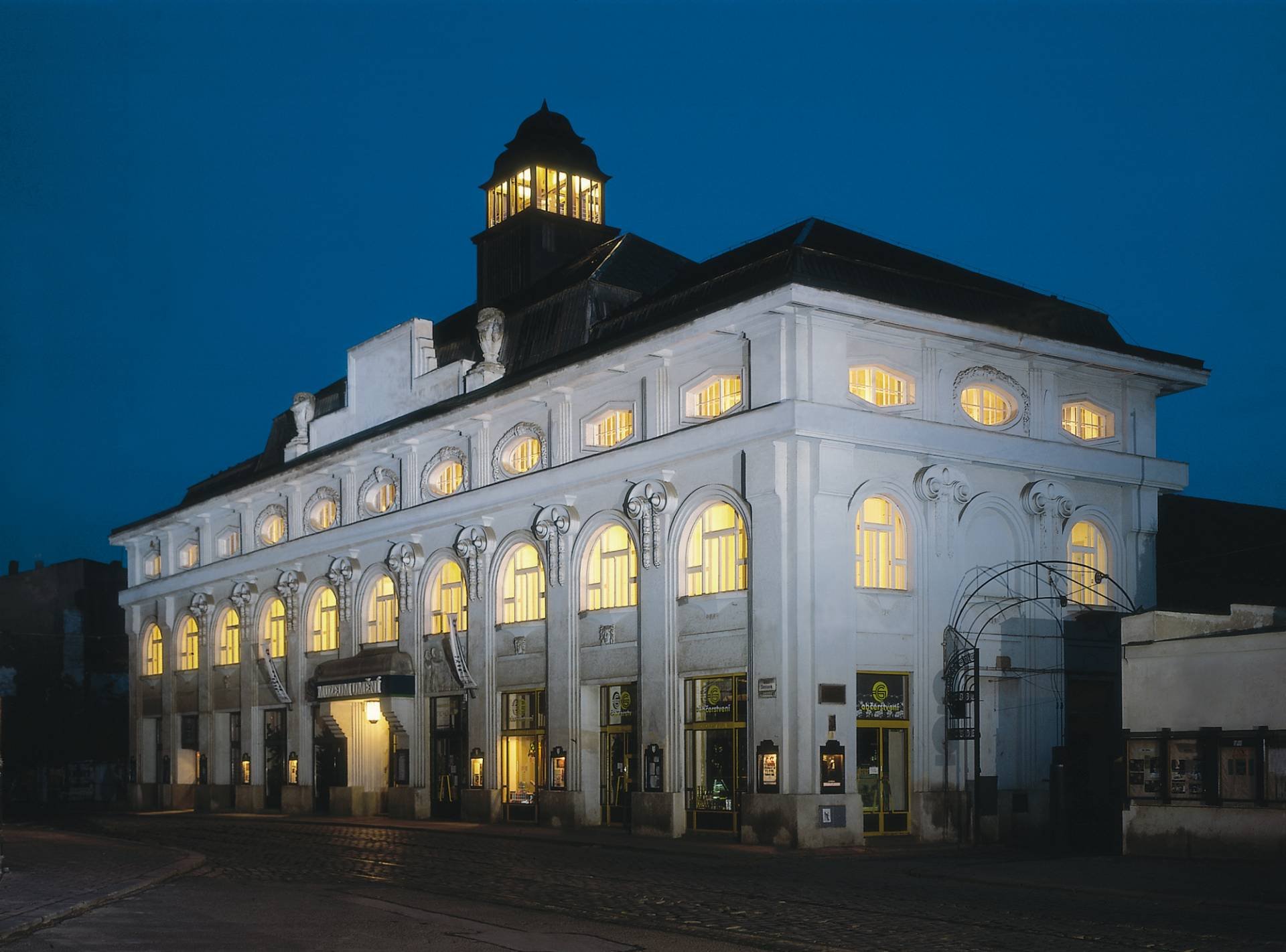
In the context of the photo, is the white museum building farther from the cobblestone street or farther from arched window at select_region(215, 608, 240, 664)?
arched window at select_region(215, 608, 240, 664)

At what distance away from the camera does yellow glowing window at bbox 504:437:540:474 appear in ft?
130

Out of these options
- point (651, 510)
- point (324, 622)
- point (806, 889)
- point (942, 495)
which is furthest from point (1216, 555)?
point (324, 622)

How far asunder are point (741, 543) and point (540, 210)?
21.9 metres

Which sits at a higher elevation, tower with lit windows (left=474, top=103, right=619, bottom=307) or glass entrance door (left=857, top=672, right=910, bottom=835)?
tower with lit windows (left=474, top=103, right=619, bottom=307)

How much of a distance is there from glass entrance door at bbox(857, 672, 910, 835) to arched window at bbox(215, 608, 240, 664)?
29.2 meters

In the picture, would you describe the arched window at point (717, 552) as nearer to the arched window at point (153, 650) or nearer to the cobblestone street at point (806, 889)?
the cobblestone street at point (806, 889)

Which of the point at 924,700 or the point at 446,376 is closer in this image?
the point at 924,700

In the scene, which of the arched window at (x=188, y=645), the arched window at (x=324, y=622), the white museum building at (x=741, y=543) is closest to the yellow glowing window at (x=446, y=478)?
the white museum building at (x=741, y=543)

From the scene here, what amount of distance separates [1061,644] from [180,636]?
36649 millimetres

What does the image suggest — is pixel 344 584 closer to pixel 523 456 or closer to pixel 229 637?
pixel 229 637

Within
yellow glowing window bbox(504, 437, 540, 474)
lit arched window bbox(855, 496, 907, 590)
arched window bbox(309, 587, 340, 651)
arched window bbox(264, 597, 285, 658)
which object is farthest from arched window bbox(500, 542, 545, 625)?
arched window bbox(264, 597, 285, 658)

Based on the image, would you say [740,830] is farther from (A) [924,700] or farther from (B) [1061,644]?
(B) [1061,644]

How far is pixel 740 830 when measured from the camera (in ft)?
104

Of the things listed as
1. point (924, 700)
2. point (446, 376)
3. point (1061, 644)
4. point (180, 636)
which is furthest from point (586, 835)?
point (180, 636)
